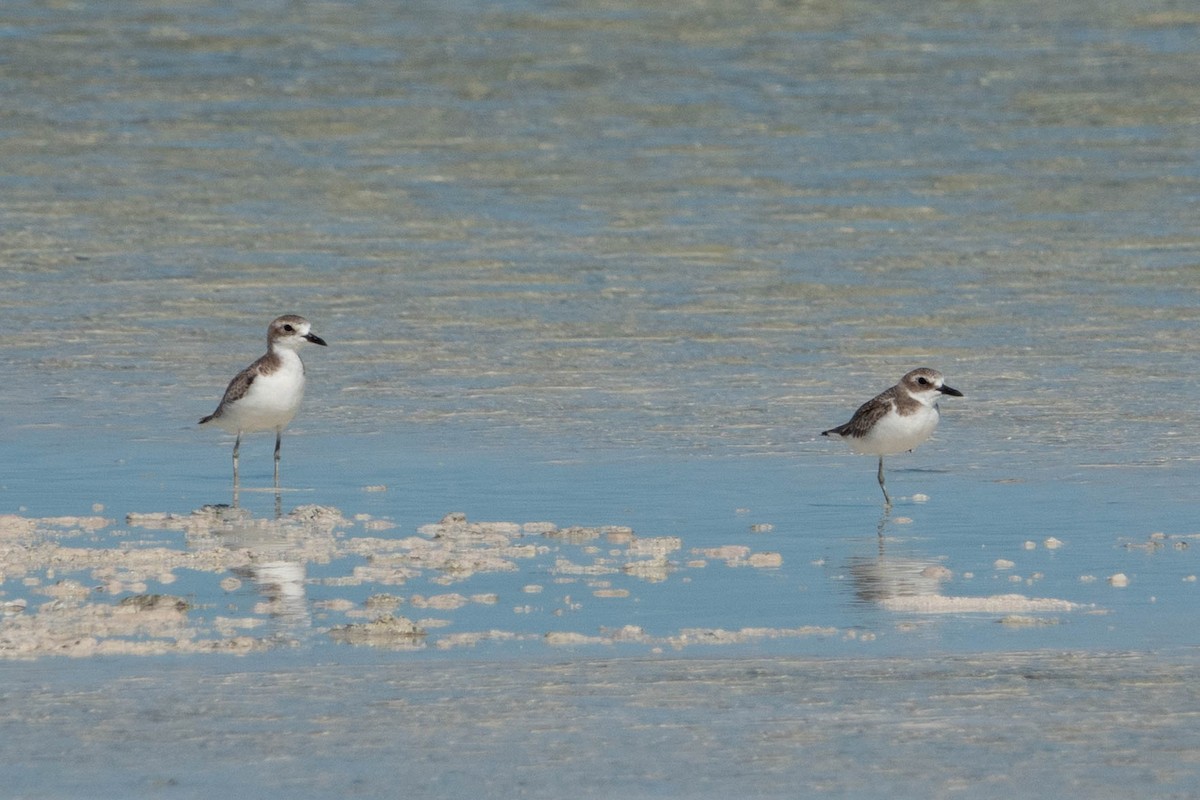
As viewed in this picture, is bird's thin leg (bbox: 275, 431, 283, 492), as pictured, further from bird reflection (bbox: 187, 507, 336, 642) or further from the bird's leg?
bird reflection (bbox: 187, 507, 336, 642)

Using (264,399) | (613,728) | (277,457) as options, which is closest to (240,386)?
(264,399)

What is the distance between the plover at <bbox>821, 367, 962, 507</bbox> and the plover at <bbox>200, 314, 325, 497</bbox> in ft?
10.1

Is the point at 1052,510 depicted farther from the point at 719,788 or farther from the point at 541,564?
the point at 719,788

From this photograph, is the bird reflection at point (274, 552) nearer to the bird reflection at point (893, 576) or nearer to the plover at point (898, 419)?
the bird reflection at point (893, 576)

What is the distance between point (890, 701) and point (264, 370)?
19.9 feet

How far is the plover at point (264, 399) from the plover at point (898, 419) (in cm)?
307

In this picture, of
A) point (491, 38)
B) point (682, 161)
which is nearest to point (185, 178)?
point (682, 161)

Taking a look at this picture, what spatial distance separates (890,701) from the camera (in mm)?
7930

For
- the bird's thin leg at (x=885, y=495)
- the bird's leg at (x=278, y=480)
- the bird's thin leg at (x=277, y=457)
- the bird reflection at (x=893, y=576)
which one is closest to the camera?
the bird reflection at (x=893, y=576)

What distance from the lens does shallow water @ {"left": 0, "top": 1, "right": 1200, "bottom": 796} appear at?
9555mm

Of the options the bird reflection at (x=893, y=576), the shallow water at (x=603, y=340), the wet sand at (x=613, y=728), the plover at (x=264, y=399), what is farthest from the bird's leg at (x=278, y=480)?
the wet sand at (x=613, y=728)

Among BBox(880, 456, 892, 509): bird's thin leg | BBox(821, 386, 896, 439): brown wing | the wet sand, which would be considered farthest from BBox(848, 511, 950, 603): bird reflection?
BBox(821, 386, 896, 439): brown wing

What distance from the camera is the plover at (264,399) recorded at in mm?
12867

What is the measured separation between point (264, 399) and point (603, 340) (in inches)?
160
